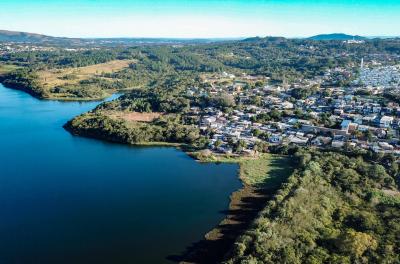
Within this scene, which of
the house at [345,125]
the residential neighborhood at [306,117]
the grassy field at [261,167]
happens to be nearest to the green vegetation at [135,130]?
the residential neighborhood at [306,117]

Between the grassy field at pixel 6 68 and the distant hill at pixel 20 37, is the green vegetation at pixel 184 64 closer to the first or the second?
the grassy field at pixel 6 68

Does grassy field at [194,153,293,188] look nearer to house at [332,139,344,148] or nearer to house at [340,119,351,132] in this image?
house at [332,139,344,148]

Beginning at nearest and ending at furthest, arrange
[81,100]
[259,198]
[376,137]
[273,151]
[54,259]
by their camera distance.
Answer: [54,259]
[259,198]
[273,151]
[376,137]
[81,100]

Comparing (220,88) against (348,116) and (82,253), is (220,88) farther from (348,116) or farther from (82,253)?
(82,253)

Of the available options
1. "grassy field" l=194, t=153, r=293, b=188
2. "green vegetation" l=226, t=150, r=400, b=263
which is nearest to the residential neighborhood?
"grassy field" l=194, t=153, r=293, b=188

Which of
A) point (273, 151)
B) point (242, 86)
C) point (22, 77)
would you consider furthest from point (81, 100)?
point (273, 151)

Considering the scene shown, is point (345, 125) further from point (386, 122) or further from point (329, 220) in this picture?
point (329, 220)
